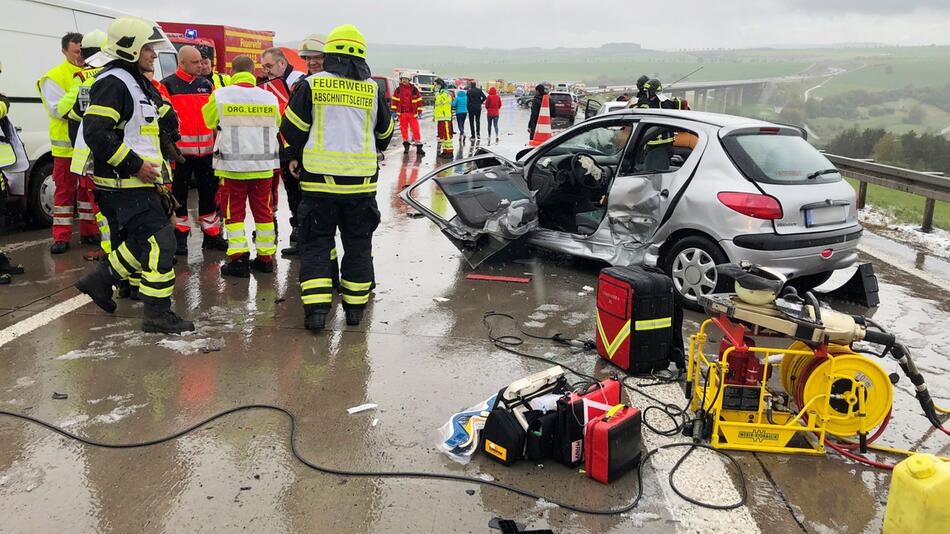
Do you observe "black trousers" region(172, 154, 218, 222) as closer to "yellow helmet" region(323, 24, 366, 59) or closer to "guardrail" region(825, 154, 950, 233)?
"yellow helmet" region(323, 24, 366, 59)

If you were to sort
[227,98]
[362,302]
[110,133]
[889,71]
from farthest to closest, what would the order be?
[889,71] → [227,98] → [362,302] → [110,133]

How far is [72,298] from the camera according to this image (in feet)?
18.5

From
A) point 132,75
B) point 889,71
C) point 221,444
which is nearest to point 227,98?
point 132,75

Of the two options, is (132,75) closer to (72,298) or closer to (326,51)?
(326,51)

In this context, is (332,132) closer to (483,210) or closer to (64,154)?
(483,210)

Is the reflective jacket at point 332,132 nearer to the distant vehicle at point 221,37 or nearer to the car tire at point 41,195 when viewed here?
the car tire at point 41,195

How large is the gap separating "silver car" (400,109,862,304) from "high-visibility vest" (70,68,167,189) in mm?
2387

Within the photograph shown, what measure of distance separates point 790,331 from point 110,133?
4.37 m

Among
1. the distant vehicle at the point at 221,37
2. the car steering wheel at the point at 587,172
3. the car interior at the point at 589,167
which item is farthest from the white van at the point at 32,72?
the distant vehicle at the point at 221,37

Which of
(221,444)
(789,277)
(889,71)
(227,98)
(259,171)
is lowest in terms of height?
(221,444)

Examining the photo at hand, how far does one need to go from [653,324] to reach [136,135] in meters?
3.78

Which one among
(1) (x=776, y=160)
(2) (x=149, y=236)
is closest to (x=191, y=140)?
(2) (x=149, y=236)

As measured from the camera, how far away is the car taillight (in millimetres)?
5215

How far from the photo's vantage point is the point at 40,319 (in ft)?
16.9
